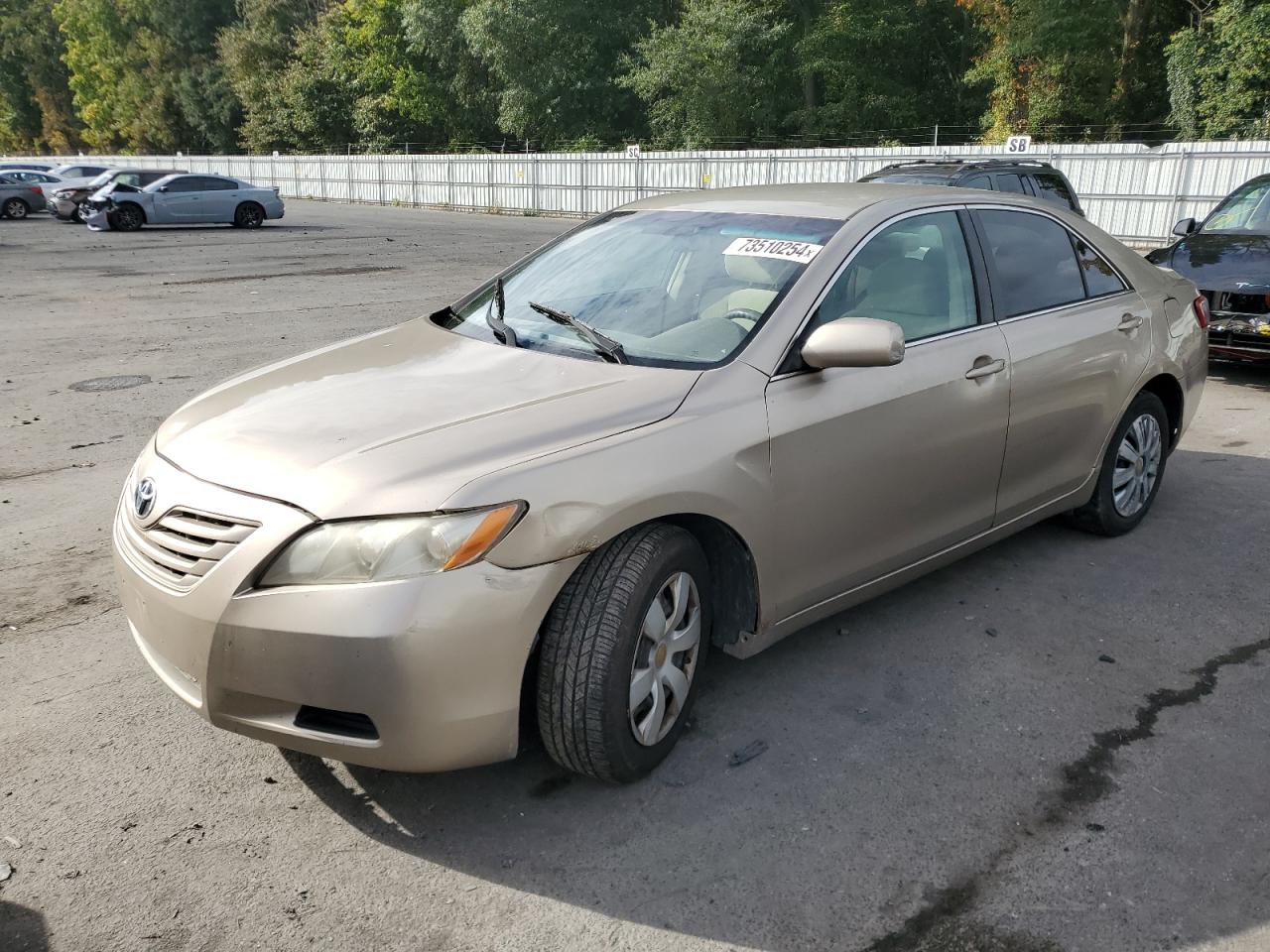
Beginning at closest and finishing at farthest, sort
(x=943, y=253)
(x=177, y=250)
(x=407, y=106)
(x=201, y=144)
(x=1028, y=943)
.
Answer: (x=1028, y=943) → (x=943, y=253) → (x=177, y=250) → (x=407, y=106) → (x=201, y=144)

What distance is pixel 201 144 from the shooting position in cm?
7888

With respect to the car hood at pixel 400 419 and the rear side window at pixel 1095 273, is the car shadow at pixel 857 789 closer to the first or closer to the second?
the car hood at pixel 400 419

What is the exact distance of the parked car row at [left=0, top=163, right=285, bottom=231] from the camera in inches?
1034

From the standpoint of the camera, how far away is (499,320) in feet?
13.4

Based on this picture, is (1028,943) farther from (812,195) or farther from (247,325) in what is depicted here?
(247,325)

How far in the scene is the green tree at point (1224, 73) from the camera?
30.1 meters

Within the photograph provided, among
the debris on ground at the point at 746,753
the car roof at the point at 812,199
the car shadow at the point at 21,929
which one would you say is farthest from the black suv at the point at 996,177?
the car shadow at the point at 21,929

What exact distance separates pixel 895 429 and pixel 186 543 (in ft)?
7.54

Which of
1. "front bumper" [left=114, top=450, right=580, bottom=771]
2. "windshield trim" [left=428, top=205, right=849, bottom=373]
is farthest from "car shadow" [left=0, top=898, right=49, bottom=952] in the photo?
"windshield trim" [left=428, top=205, right=849, bottom=373]

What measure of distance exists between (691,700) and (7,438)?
19.3 ft

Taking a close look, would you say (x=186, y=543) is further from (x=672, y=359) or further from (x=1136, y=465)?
(x=1136, y=465)

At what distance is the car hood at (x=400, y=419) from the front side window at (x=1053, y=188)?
8.58 meters

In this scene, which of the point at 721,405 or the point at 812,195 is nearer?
the point at 721,405

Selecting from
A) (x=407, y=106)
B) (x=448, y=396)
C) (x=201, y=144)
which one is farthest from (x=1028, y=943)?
(x=201, y=144)
